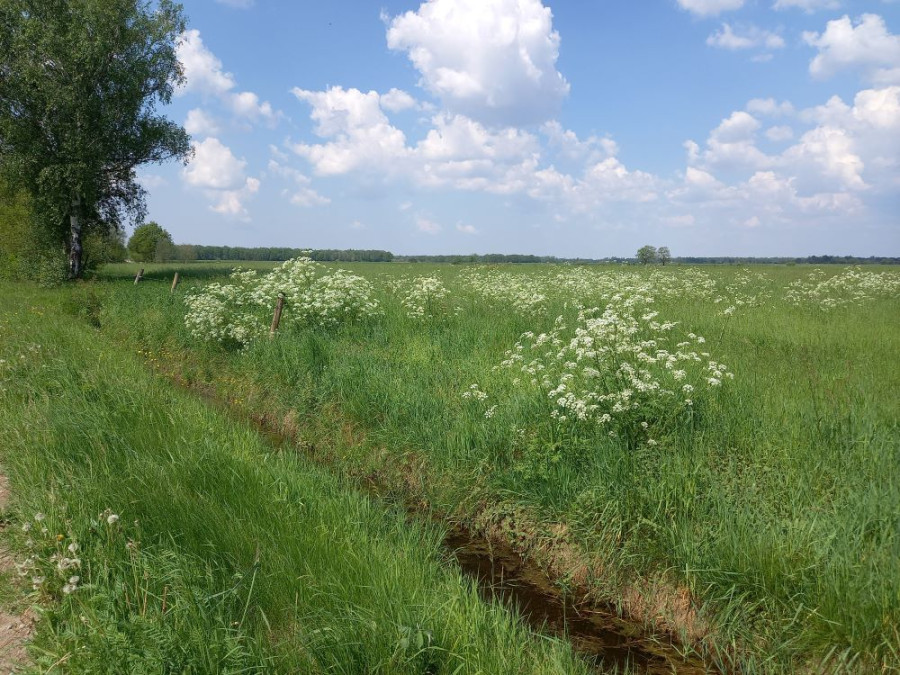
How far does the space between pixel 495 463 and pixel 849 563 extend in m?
3.84

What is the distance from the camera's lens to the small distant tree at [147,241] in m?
76.1

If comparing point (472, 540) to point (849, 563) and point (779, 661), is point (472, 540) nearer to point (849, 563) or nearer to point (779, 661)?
point (779, 661)

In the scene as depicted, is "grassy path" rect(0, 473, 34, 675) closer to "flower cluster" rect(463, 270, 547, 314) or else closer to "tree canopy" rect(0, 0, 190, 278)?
"flower cluster" rect(463, 270, 547, 314)

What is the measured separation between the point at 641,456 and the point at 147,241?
84.2m

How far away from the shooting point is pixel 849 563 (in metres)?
4.23

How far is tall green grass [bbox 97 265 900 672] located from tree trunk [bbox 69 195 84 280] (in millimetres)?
25562

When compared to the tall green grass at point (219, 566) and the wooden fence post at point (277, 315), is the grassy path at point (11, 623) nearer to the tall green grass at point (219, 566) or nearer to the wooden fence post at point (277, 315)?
the tall green grass at point (219, 566)

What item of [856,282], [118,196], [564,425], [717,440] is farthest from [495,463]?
[118,196]

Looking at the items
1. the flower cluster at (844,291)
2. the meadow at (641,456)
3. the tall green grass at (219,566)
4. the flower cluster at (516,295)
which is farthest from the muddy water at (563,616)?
the flower cluster at (844,291)

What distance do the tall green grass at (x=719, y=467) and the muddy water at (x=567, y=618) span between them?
39cm

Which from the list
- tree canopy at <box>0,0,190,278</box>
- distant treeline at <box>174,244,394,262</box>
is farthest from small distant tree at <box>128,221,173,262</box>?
tree canopy at <box>0,0,190,278</box>

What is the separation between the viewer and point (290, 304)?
14867 millimetres

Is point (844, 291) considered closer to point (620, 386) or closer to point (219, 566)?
point (620, 386)

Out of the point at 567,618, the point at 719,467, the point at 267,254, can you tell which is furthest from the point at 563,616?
the point at 267,254
